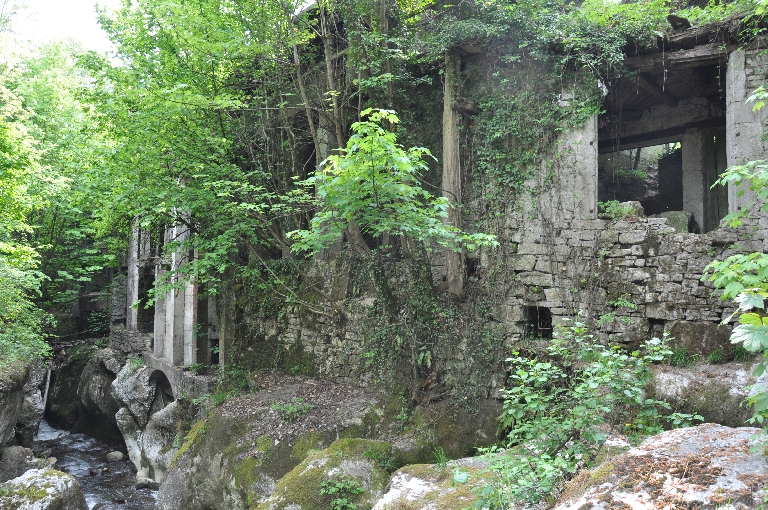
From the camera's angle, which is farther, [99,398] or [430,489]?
[99,398]

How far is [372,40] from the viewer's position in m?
8.84

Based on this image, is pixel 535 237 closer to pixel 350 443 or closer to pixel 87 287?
pixel 350 443

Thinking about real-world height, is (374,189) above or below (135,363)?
above

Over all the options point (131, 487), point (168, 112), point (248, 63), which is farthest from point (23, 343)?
point (248, 63)

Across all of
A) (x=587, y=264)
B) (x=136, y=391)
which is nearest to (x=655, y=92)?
(x=587, y=264)

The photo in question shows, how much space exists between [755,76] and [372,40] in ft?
17.5

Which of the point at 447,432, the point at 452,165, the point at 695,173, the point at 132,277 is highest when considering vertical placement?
the point at 695,173

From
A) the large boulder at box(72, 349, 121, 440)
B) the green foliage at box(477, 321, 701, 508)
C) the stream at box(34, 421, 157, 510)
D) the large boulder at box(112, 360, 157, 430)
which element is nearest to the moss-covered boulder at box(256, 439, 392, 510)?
the green foliage at box(477, 321, 701, 508)

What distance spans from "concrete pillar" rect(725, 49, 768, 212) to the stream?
13330 millimetres

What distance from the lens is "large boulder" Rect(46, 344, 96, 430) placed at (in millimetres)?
19719

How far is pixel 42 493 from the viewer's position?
33.8 feet

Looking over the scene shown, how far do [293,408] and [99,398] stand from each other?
12.9 meters

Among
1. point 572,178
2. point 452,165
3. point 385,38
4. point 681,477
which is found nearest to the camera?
point 681,477

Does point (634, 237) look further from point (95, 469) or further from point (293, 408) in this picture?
point (95, 469)
